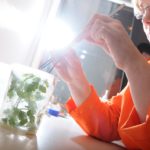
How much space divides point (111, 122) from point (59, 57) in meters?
0.29

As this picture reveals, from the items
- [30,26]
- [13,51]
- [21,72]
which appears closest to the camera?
[21,72]

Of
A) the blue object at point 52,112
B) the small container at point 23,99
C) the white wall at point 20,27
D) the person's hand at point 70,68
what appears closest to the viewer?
the small container at point 23,99

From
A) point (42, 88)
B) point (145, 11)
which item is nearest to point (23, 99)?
point (42, 88)

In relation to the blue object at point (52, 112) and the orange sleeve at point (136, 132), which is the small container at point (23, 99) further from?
the blue object at point (52, 112)

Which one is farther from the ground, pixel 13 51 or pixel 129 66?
pixel 129 66

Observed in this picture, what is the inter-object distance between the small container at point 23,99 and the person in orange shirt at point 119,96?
0.17 meters

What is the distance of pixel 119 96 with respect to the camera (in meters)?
0.91

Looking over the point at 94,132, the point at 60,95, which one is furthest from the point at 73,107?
the point at 60,95

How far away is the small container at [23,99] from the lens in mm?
551

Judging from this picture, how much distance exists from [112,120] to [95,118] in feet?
0.24

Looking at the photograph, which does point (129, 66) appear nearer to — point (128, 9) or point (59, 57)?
point (59, 57)

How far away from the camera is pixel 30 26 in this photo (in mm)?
1160

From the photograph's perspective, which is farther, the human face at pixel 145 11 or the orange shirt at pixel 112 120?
the human face at pixel 145 11

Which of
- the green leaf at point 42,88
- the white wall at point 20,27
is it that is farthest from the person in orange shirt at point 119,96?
the white wall at point 20,27
